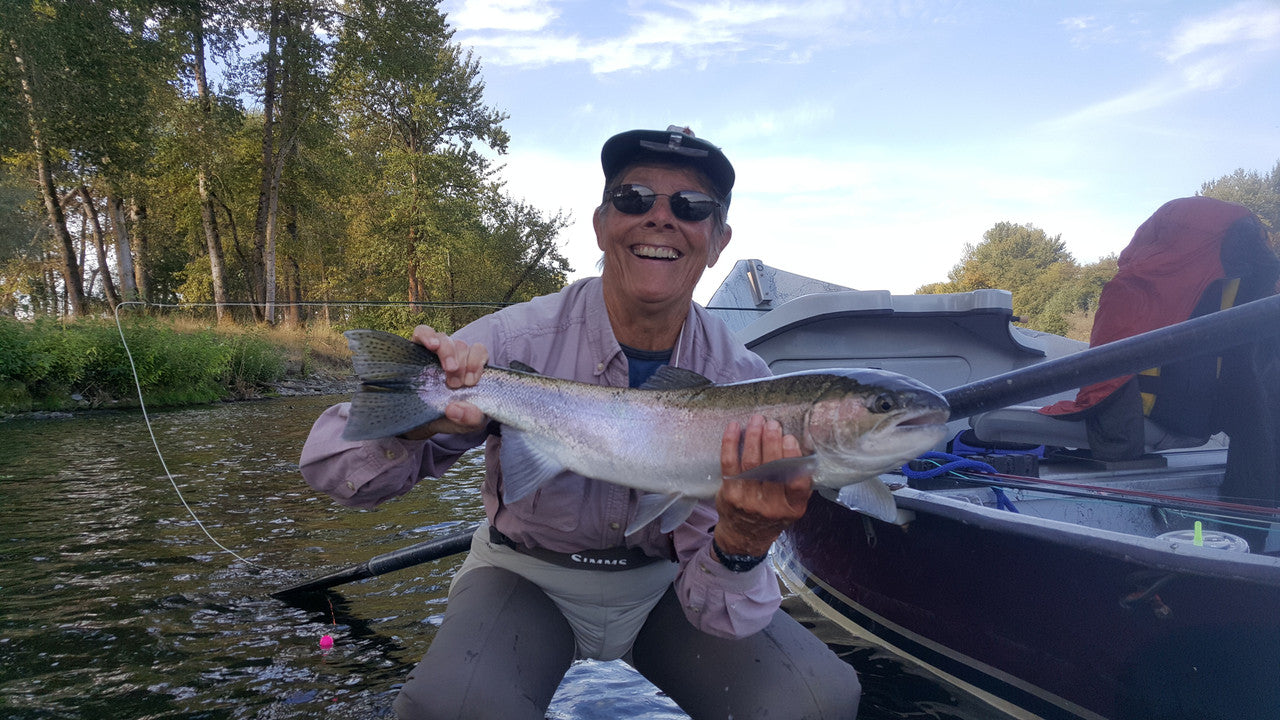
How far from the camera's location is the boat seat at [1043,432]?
4.42 m

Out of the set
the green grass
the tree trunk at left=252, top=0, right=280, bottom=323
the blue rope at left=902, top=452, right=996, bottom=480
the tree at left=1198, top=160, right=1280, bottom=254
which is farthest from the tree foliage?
the blue rope at left=902, top=452, right=996, bottom=480

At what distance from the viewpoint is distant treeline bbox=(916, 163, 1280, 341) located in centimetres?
5319

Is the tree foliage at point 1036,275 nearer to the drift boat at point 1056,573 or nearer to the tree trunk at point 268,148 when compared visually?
the tree trunk at point 268,148

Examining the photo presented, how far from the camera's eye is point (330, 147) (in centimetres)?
3062

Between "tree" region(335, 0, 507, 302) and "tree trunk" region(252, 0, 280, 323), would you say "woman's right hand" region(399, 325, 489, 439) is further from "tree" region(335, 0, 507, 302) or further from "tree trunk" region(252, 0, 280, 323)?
"tree" region(335, 0, 507, 302)

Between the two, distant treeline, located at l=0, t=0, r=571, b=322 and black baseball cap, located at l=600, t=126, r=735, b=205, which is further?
distant treeline, located at l=0, t=0, r=571, b=322

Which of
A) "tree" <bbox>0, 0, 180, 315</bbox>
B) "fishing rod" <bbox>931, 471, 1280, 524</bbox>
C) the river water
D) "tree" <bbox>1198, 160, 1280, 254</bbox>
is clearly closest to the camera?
"fishing rod" <bbox>931, 471, 1280, 524</bbox>

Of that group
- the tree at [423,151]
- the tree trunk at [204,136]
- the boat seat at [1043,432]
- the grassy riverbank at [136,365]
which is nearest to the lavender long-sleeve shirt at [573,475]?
the boat seat at [1043,432]

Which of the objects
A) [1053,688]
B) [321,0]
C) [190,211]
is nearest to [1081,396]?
[1053,688]

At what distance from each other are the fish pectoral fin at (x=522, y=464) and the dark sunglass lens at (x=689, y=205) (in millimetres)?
1103

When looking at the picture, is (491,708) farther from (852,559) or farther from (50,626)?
(50,626)

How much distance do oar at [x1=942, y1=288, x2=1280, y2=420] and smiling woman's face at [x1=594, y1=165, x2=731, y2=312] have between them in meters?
1.35

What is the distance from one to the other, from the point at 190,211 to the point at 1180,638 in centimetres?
3518

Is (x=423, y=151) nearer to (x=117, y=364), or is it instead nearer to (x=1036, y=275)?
(x=117, y=364)
